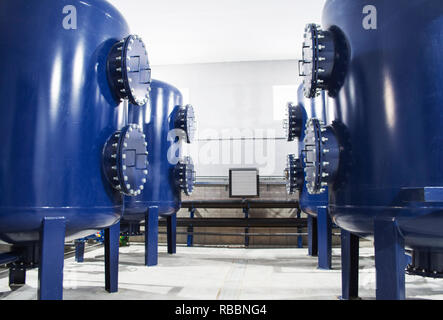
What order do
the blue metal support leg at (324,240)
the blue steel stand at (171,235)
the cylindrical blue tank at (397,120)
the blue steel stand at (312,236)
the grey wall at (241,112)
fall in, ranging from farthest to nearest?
the grey wall at (241,112) → the blue steel stand at (171,235) → the blue steel stand at (312,236) → the blue metal support leg at (324,240) → the cylindrical blue tank at (397,120)

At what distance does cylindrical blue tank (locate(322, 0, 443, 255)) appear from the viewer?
5.60 ft

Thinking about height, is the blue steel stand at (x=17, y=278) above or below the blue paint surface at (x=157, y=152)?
below

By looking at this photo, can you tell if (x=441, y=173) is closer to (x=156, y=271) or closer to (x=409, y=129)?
(x=409, y=129)

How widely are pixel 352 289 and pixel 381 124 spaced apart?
1476 mm

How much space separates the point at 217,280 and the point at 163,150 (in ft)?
6.32

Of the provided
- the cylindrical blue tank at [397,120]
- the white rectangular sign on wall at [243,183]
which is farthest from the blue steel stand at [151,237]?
the cylindrical blue tank at [397,120]

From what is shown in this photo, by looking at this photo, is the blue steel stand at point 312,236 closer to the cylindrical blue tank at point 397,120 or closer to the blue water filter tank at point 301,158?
the blue water filter tank at point 301,158

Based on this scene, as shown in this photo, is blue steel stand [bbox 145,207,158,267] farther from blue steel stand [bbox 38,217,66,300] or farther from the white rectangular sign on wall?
the white rectangular sign on wall

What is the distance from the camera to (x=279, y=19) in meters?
6.41

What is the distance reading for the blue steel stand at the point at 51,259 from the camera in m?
2.04

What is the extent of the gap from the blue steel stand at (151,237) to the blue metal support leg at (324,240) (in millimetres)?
2048

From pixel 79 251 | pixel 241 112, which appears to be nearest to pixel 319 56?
pixel 79 251

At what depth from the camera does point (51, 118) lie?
216 cm

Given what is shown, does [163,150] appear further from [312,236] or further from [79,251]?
[312,236]
